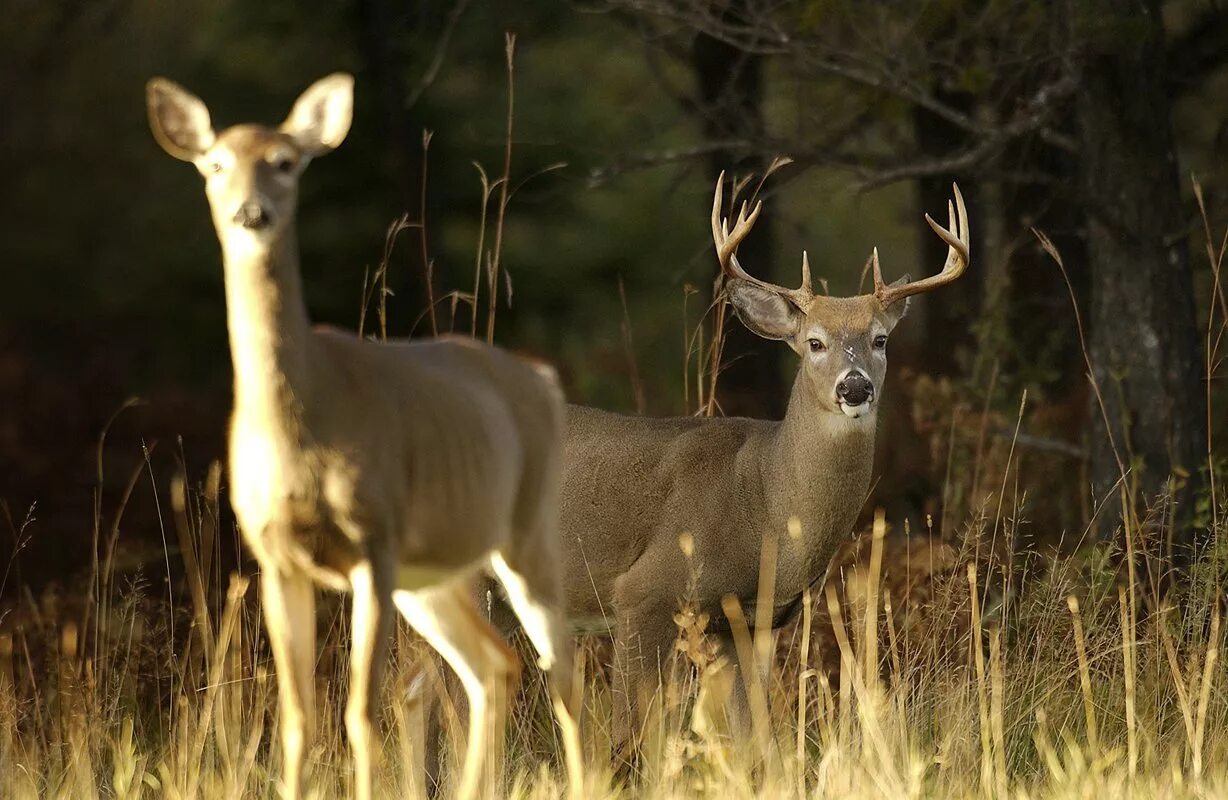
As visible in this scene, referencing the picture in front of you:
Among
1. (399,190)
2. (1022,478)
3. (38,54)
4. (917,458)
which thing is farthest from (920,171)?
(38,54)

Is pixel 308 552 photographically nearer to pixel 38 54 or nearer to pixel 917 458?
pixel 917 458

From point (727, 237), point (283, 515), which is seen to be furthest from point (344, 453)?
point (727, 237)

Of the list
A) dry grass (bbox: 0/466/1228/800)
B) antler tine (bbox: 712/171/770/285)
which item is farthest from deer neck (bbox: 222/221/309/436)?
antler tine (bbox: 712/171/770/285)

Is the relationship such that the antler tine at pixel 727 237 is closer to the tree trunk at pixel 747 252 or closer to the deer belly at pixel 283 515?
the deer belly at pixel 283 515

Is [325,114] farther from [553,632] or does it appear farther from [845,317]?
[845,317]

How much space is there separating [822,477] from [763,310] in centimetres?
65

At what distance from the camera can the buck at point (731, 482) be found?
6043 millimetres

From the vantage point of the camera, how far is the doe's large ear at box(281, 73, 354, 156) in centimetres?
322

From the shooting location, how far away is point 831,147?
8211 mm

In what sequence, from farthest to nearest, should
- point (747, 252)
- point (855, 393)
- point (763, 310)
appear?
1. point (747, 252)
2. point (763, 310)
3. point (855, 393)

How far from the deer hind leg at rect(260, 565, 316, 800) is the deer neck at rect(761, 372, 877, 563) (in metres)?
2.92

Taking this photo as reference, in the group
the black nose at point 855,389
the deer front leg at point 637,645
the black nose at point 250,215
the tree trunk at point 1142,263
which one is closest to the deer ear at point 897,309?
the black nose at point 855,389

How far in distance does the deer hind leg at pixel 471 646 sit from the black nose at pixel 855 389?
91.4 inches

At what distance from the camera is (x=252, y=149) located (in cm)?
304
